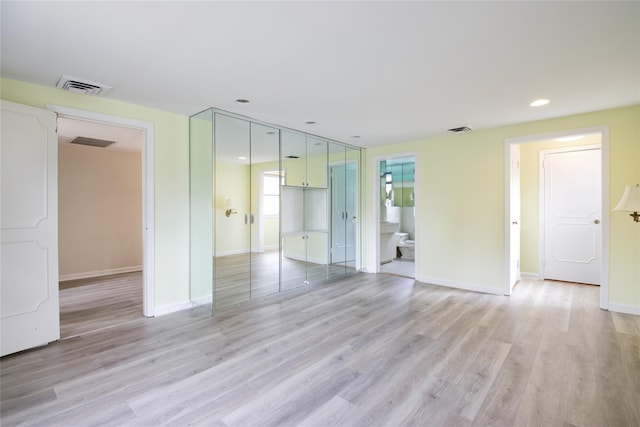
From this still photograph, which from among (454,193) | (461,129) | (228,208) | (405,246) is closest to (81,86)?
(228,208)

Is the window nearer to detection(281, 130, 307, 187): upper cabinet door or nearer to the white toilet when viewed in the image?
detection(281, 130, 307, 187): upper cabinet door

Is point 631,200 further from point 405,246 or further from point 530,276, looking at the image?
point 405,246

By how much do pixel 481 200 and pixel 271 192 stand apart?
319 cm

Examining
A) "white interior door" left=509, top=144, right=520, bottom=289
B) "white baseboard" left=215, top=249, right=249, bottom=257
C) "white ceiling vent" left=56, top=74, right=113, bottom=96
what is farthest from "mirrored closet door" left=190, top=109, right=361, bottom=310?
"white interior door" left=509, top=144, right=520, bottom=289

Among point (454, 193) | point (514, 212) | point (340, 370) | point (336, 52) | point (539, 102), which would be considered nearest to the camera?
point (336, 52)

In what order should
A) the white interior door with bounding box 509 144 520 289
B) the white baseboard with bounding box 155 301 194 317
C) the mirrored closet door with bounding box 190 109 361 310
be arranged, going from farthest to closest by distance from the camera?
the white interior door with bounding box 509 144 520 289, the mirrored closet door with bounding box 190 109 361 310, the white baseboard with bounding box 155 301 194 317

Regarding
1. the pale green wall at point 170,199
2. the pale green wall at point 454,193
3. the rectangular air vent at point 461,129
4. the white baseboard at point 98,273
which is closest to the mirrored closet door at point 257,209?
the pale green wall at point 170,199

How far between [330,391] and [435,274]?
139 inches

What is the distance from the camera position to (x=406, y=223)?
26.2ft

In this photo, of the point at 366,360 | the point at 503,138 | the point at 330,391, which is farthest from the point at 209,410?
the point at 503,138

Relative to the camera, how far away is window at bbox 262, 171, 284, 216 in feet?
14.3

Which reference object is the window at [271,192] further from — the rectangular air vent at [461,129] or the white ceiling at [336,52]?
the rectangular air vent at [461,129]

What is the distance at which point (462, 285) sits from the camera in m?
4.85

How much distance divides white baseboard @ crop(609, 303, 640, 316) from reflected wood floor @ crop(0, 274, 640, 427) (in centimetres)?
13
